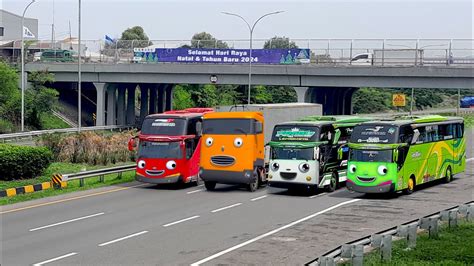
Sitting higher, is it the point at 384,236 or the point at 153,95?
the point at 153,95

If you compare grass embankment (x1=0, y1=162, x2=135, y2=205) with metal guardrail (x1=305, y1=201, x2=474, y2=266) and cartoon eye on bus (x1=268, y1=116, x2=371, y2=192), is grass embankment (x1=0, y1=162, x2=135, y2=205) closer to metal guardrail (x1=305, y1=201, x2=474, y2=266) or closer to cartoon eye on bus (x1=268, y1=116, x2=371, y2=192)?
cartoon eye on bus (x1=268, y1=116, x2=371, y2=192)

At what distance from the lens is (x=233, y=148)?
1151 inches

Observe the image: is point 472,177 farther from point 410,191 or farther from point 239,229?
point 239,229

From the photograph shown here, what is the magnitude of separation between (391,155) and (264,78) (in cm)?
3120

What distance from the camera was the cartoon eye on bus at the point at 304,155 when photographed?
1106 inches

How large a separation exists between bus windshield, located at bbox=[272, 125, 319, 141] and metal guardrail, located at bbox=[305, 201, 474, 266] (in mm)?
8076

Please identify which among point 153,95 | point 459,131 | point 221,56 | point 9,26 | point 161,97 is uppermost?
point 9,26

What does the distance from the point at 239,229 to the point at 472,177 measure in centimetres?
1835

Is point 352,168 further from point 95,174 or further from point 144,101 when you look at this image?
point 144,101

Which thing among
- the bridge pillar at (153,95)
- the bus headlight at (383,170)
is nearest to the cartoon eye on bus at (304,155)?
the bus headlight at (383,170)

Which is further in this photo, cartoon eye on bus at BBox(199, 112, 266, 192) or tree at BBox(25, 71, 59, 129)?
tree at BBox(25, 71, 59, 129)

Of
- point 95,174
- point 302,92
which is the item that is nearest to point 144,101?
point 302,92

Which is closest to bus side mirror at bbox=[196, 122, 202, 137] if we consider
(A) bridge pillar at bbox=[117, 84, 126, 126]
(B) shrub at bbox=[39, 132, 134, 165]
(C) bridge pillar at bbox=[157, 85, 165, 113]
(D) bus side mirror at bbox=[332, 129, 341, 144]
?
(D) bus side mirror at bbox=[332, 129, 341, 144]

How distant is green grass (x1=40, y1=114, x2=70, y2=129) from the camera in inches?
2571
